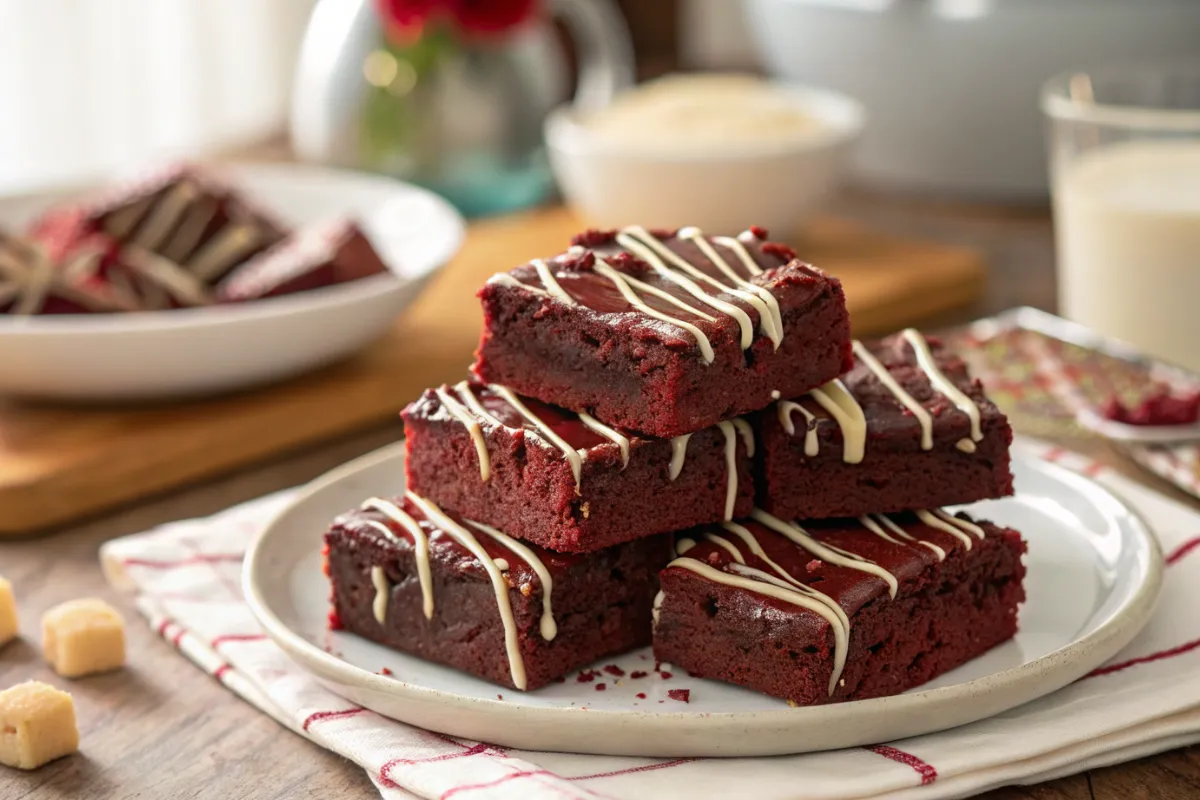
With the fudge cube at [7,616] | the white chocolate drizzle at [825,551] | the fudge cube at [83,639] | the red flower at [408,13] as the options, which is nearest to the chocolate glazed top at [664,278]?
the white chocolate drizzle at [825,551]

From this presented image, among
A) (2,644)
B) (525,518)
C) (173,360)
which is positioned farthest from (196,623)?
(173,360)

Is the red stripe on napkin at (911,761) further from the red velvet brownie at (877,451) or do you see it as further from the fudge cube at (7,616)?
the fudge cube at (7,616)

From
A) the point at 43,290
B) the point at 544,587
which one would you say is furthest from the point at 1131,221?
the point at 43,290

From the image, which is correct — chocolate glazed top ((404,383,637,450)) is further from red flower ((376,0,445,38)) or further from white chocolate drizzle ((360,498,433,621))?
red flower ((376,0,445,38))

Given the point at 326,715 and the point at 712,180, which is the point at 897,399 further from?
the point at 712,180

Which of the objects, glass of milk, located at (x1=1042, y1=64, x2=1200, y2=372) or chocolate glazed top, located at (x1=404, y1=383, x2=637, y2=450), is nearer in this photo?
chocolate glazed top, located at (x1=404, y1=383, x2=637, y2=450)

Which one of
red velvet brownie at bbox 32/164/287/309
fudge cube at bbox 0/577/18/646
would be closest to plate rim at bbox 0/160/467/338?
red velvet brownie at bbox 32/164/287/309

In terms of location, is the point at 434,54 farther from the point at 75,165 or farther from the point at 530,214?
the point at 75,165
